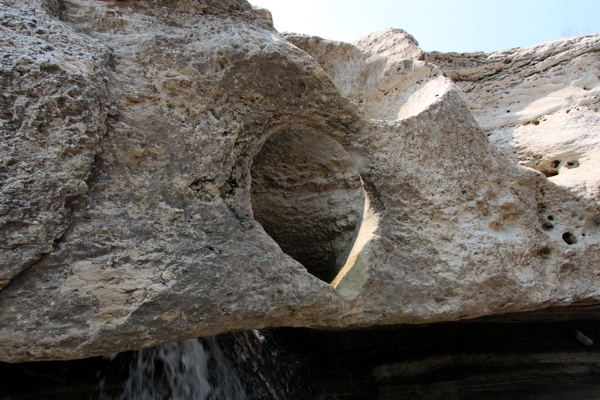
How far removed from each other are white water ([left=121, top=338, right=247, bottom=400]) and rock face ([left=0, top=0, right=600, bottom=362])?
2.09ft

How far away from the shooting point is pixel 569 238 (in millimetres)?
1673

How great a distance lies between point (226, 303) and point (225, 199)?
10.8 inches

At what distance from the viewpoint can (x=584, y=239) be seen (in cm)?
165

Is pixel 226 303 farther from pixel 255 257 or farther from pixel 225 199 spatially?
pixel 225 199

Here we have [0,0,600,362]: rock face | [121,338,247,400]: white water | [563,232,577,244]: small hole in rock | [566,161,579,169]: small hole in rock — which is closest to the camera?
[0,0,600,362]: rock face

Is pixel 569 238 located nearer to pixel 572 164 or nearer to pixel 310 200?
pixel 572 164

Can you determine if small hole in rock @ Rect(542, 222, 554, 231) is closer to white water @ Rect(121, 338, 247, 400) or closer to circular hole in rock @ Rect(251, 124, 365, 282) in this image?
circular hole in rock @ Rect(251, 124, 365, 282)

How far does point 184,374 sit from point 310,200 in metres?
0.90

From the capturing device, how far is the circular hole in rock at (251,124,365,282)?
1930 millimetres

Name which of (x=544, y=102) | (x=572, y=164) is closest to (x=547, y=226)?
(x=572, y=164)

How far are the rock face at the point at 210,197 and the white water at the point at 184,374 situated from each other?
2.09ft

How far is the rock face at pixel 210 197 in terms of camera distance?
905 millimetres

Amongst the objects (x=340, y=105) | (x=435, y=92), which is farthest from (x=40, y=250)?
(x=435, y=92)

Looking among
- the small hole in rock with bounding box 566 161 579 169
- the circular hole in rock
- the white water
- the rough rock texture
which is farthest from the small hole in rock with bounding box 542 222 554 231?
the white water
